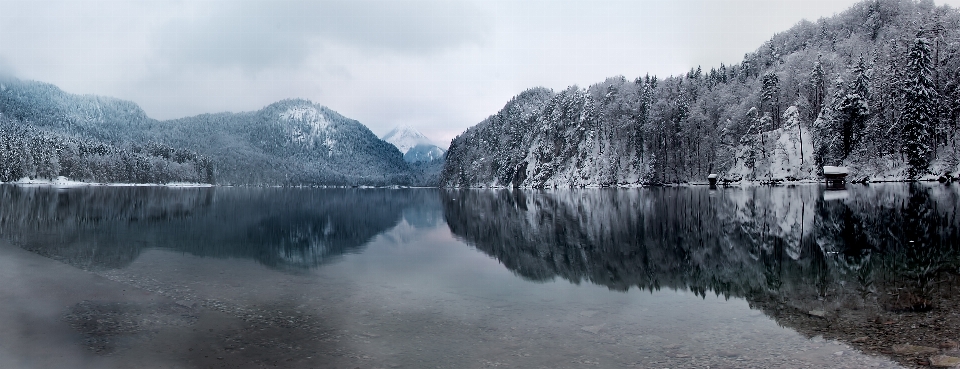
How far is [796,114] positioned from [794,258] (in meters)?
113

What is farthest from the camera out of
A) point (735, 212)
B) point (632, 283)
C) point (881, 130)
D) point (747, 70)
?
point (747, 70)

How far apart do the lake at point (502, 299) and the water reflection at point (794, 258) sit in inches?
5.0

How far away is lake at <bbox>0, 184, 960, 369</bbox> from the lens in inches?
518

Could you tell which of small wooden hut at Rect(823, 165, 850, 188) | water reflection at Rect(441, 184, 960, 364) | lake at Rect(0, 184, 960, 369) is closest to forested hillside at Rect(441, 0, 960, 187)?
small wooden hut at Rect(823, 165, 850, 188)

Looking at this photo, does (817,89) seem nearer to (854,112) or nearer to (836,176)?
A: (854,112)

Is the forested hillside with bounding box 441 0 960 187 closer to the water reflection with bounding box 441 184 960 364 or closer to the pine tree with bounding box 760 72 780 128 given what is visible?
the pine tree with bounding box 760 72 780 128

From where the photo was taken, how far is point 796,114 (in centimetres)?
11944

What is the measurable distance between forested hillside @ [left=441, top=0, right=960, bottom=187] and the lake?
6485 centimetres

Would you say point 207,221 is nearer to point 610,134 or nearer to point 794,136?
point 794,136

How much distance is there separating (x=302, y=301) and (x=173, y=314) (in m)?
4.21

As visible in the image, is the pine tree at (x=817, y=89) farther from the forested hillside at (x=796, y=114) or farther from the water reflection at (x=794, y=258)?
the water reflection at (x=794, y=258)

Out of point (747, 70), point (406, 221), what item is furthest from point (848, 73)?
point (406, 221)

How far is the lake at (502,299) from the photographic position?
43.2 ft

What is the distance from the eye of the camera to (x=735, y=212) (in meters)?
48.6
